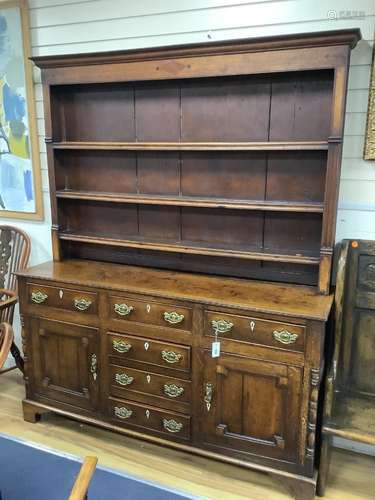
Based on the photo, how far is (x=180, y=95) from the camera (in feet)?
7.70

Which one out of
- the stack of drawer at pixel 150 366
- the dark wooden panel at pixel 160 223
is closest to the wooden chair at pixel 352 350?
the stack of drawer at pixel 150 366

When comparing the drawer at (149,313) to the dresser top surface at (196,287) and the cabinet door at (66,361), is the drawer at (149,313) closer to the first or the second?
the dresser top surface at (196,287)

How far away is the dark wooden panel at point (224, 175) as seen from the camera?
7.46 feet

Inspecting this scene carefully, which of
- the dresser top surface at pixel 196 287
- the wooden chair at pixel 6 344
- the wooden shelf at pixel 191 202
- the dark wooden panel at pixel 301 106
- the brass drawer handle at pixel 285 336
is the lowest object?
the wooden chair at pixel 6 344

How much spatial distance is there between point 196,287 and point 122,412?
2.57ft

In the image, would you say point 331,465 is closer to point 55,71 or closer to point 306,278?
point 306,278

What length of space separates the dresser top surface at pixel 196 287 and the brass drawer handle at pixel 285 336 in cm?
9

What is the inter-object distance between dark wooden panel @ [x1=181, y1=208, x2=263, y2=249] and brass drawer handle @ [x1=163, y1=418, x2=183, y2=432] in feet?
3.03

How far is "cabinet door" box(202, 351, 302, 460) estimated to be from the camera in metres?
1.98

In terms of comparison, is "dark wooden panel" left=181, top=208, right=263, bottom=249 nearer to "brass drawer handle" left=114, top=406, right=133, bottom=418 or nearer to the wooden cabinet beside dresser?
the wooden cabinet beside dresser

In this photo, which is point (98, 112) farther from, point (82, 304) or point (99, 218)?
point (82, 304)

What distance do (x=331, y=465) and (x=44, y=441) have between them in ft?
5.00

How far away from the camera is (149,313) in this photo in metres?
2.17

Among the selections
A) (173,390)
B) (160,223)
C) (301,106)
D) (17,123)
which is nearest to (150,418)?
(173,390)
